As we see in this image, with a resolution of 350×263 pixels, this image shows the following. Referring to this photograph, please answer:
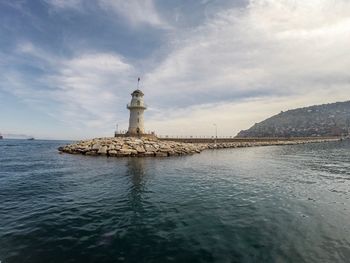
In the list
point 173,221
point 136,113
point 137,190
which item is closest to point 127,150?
point 136,113

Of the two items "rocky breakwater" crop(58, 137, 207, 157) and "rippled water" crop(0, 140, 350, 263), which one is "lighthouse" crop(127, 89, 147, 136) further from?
"rippled water" crop(0, 140, 350, 263)

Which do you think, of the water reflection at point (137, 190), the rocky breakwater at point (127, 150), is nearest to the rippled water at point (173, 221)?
the water reflection at point (137, 190)

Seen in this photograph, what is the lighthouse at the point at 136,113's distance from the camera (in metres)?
55.7

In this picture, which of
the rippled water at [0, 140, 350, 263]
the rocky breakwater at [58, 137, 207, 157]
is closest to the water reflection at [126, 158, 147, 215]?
the rippled water at [0, 140, 350, 263]

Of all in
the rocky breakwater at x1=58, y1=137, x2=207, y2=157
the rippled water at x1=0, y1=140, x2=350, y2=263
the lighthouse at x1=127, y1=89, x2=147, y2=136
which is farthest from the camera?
the lighthouse at x1=127, y1=89, x2=147, y2=136

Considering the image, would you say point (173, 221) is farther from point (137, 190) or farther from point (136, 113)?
point (136, 113)

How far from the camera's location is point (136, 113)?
56.0 m

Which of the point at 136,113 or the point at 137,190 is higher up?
the point at 136,113

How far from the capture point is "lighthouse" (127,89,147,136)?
183 ft

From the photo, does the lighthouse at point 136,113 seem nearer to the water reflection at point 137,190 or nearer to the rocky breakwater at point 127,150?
the rocky breakwater at point 127,150

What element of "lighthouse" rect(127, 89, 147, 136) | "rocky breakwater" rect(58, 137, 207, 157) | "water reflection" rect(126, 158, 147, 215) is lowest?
"water reflection" rect(126, 158, 147, 215)

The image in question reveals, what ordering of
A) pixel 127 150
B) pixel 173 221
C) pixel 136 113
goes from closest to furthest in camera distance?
1. pixel 173 221
2. pixel 127 150
3. pixel 136 113

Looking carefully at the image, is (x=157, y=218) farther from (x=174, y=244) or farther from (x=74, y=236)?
(x=74, y=236)

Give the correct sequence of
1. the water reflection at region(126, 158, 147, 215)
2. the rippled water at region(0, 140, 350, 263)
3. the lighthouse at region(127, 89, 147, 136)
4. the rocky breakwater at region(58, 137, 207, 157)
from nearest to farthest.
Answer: the rippled water at region(0, 140, 350, 263), the water reflection at region(126, 158, 147, 215), the rocky breakwater at region(58, 137, 207, 157), the lighthouse at region(127, 89, 147, 136)
